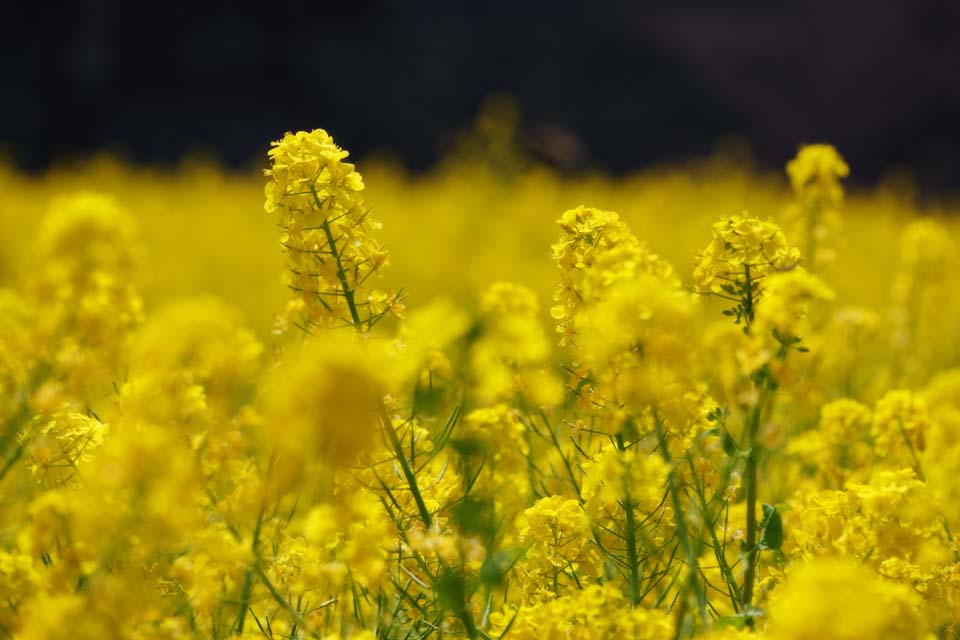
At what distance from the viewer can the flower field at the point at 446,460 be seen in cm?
138

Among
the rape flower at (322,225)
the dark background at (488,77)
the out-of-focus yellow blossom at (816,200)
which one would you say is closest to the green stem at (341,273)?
the rape flower at (322,225)

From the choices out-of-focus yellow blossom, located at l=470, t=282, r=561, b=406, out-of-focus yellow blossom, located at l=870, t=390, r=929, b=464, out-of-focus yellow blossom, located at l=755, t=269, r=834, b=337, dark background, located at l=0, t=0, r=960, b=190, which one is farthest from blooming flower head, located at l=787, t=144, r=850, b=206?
dark background, located at l=0, t=0, r=960, b=190

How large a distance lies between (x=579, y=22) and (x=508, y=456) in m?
10.7

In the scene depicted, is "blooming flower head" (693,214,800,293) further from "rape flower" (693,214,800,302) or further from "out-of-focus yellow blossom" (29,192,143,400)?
"out-of-focus yellow blossom" (29,192,143,400)

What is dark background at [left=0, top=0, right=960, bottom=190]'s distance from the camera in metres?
11.5

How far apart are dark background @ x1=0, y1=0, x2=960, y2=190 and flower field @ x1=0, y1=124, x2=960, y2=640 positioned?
898 centimetres

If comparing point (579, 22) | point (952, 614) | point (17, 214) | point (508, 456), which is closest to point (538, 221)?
point (17, 214)

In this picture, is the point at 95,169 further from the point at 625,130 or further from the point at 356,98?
the point at 625,130

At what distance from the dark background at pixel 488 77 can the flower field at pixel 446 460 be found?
Result: 898 centimetres

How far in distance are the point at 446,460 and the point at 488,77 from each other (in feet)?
34.8

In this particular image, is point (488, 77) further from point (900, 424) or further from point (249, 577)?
point (249, 577)

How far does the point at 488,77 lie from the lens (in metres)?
12.1

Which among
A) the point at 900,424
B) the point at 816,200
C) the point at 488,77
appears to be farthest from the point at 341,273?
the point at 488,77

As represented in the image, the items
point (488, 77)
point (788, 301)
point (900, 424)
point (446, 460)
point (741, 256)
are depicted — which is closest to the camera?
point (788, 301)
